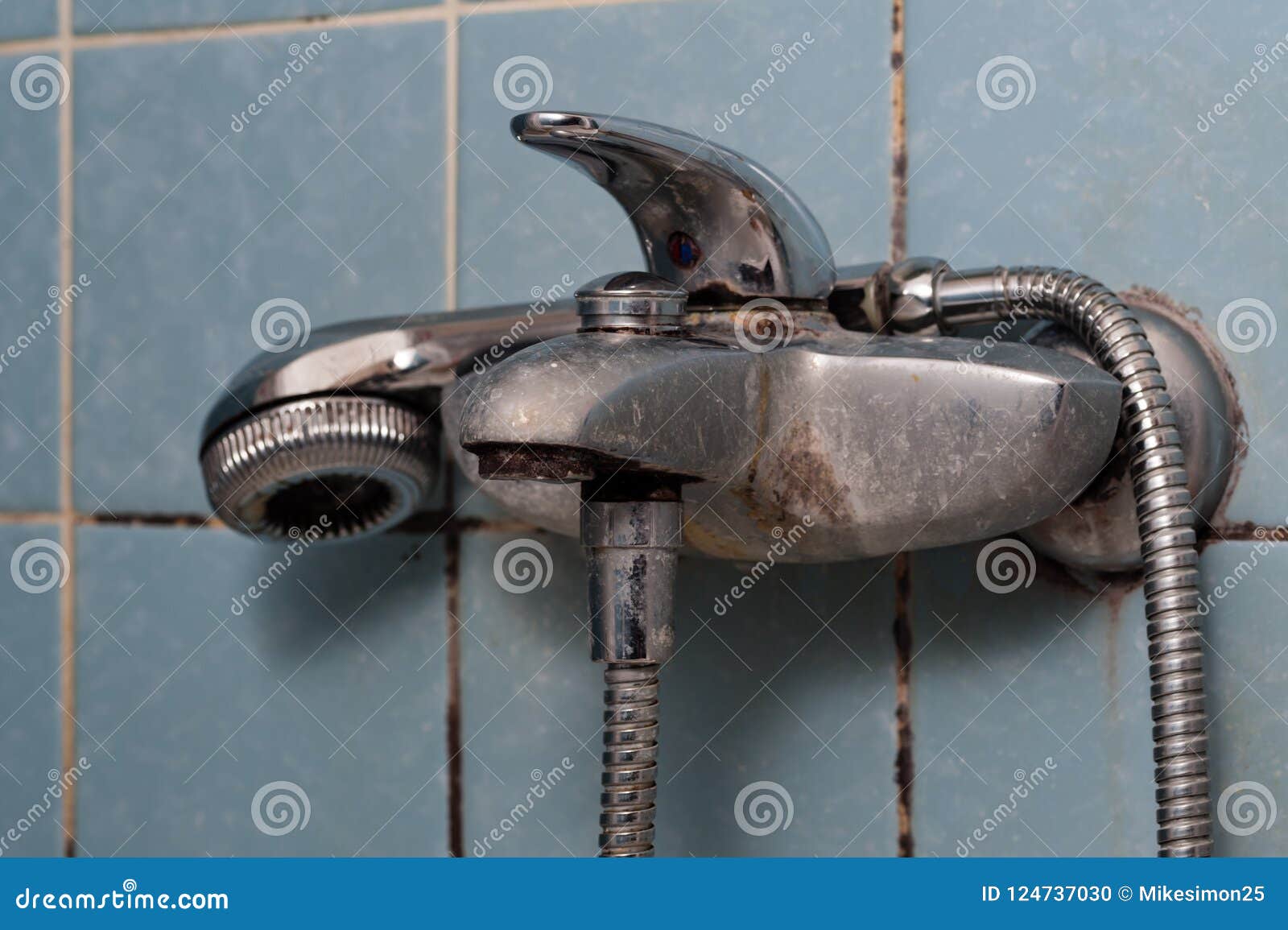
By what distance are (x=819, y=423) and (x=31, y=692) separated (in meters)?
0.39

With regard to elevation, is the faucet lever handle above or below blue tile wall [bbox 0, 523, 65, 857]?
above

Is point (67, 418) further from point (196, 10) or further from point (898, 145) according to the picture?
point (898, 145)

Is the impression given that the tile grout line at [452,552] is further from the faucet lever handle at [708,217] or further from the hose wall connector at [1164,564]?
the hose wall connector at [1164,564]

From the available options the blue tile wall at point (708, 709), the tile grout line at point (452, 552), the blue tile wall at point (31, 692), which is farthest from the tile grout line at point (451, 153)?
the blue tile wall at point (31, 692)

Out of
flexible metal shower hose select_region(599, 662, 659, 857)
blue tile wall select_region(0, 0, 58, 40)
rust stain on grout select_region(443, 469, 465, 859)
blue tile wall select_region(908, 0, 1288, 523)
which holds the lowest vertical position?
flexible metal shower hose select_region(599, 662, 659, 857)

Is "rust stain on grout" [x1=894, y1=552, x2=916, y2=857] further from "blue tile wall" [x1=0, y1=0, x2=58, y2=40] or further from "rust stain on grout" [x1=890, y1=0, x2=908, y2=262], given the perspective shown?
"blue tile wall" [x1=0, y1=0, x2=58, y2=40]

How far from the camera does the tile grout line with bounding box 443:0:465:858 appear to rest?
0.53 meters

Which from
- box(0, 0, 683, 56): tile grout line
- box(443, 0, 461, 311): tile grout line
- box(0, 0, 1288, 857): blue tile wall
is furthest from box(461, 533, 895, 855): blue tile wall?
box(0, 0, 683, 56): tile grout line

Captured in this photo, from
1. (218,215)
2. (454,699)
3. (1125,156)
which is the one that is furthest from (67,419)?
(1125,156)

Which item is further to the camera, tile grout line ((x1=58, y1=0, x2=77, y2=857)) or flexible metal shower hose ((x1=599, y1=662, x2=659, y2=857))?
tile grout line ((x1=58, y1=0, x2=77, y2=857))

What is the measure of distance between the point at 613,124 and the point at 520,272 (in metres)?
0.15

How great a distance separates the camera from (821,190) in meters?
0.49

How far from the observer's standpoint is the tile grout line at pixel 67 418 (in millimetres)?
575

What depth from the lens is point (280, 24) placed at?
553 mm
